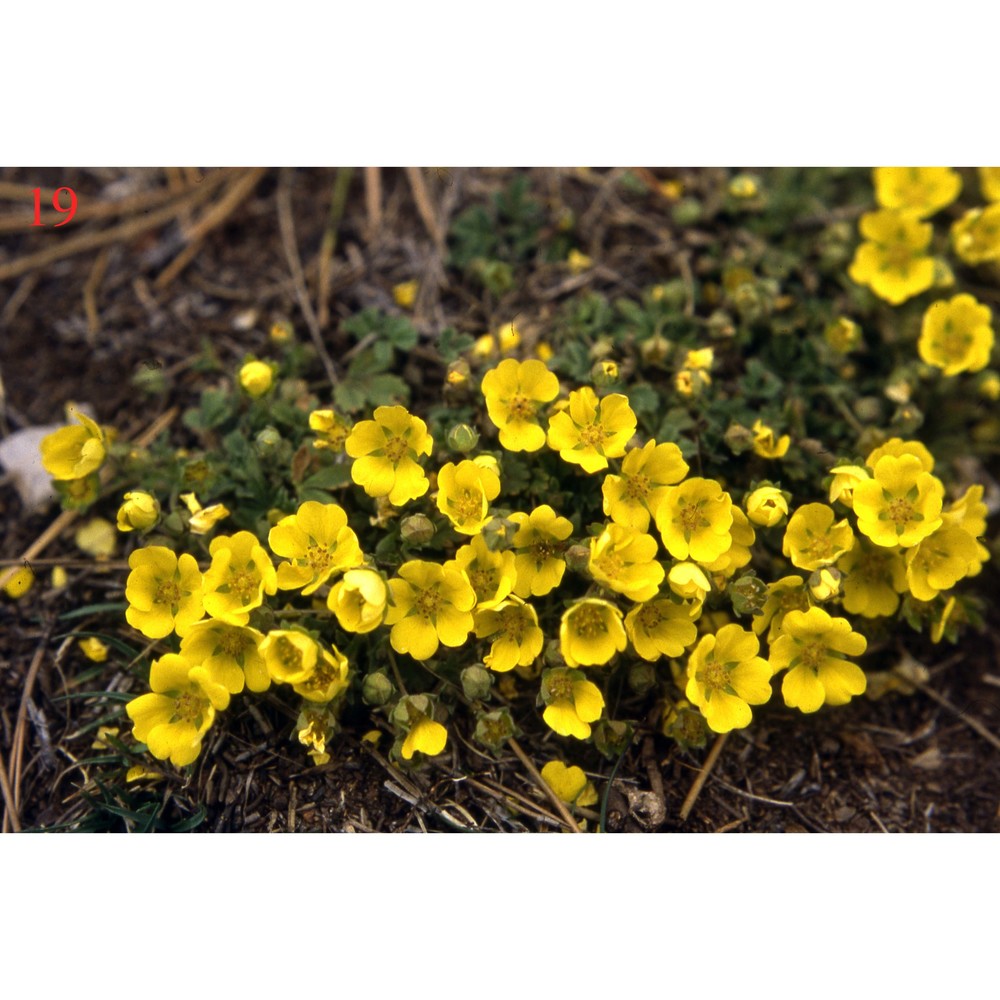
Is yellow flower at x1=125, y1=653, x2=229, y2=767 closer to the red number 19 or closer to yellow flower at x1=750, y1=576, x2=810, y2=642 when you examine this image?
yellow flower at x1=750, y1=576, x2=810, y2=642

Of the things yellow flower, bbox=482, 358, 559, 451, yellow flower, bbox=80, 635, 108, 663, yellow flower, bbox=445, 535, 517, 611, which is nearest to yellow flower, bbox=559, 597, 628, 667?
yellow flower, bbox=445, 535, 517, 611

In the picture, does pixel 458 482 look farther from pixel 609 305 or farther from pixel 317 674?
pixel 609 305

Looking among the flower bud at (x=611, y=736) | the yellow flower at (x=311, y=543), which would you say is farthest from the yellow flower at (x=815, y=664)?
the yellow flower at (x=311, y=543)

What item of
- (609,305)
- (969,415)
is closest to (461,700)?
(609,305)

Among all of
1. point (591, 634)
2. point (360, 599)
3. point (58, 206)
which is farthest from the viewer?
point (58, 206)

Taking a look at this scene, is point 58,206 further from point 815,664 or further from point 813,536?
point 815,664

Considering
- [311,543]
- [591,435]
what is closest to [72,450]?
[311,543]
